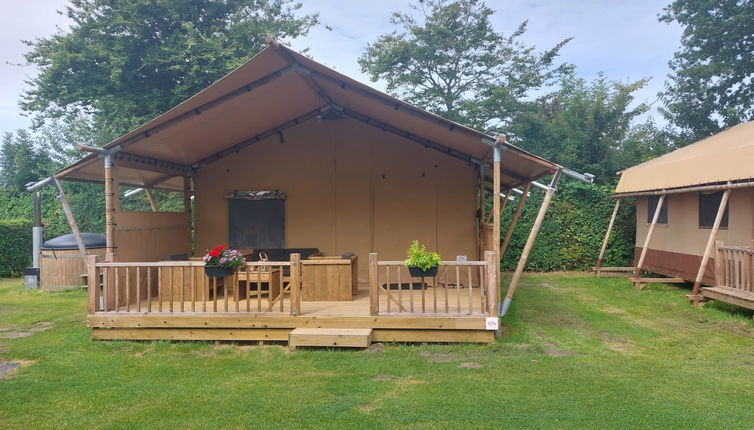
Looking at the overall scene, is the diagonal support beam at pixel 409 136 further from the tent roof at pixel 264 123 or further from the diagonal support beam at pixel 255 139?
the diagonal support beam at pixel 255 139

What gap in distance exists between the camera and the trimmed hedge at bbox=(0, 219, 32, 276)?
1328 cm

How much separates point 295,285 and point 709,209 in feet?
27.8

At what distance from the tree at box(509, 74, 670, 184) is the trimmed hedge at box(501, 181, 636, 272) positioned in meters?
2.55

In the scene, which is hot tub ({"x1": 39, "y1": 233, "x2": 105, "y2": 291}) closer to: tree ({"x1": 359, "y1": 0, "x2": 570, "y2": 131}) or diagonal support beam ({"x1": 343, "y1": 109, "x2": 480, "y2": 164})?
diagonal support beam ({"x1": 343, "y1": 109, "x2": 480, "y2": 164})

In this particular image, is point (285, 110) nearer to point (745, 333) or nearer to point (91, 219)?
point (745, 333)

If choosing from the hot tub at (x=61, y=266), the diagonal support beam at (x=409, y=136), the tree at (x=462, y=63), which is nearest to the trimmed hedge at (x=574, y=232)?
the diagonal support beam at (x=409, y=136)

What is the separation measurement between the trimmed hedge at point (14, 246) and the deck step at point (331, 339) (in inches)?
461

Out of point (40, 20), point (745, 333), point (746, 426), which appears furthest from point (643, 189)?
point (40, 20)

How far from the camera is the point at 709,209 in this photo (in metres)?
9.75

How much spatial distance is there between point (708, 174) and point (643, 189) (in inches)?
82.5

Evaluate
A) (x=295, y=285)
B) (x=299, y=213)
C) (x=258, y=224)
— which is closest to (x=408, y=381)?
(x=295, y=285)

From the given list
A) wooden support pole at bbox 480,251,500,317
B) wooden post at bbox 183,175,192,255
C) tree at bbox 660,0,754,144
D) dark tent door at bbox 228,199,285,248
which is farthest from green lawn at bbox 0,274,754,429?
tree at bbox 660,0,754,144

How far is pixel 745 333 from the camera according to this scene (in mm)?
6383

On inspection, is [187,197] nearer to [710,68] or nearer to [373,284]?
[373,284]
